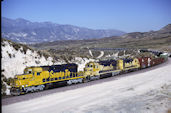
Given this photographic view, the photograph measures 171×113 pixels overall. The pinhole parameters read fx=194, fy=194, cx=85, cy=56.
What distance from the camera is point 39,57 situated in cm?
3781

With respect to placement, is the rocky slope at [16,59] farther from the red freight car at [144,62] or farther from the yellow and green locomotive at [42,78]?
the red freight car at [144,62]

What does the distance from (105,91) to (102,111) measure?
24.4 ft

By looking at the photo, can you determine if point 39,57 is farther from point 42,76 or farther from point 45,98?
point 45,98

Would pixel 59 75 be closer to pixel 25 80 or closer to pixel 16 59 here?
pixel 25 80

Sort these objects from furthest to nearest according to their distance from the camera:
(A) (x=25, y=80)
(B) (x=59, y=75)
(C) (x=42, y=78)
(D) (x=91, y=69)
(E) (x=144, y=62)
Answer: (E) (x=144, y=62)
(D) (x=91, y=69)
(B) (x=59, y=75)
(C) (x=42, y=78)
(A) (x=25, y=80)

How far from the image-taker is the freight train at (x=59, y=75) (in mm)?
22391

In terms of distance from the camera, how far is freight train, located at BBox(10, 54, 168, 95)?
73.5 ft

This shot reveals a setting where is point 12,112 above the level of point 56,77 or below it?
below

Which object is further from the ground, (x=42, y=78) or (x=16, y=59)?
(x=16, y=59)

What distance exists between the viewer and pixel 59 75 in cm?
2652

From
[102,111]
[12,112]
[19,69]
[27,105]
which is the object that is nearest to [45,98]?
[27,105]

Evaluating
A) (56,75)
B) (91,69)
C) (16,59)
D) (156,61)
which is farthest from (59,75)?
(156,61)

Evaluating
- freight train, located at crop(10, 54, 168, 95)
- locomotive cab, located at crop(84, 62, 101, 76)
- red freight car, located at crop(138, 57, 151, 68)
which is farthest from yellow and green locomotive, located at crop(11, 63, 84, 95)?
red freight car, located at crop(138, 57, 151, 68)

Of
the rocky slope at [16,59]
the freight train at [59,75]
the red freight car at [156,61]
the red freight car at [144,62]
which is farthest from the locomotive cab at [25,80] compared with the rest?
the red freight car at [156,61]
